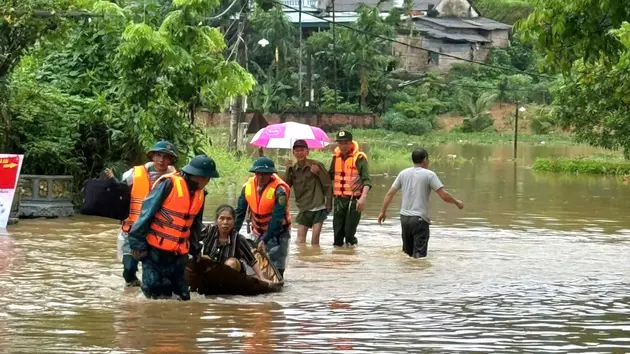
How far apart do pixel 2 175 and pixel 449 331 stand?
10013 mm

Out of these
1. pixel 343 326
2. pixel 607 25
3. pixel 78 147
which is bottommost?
pixel 343 326

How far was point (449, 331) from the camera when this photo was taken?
1012 cm

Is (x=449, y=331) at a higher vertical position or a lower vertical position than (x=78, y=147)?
lower

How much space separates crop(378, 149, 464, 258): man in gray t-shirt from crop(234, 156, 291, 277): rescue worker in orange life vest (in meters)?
2.80

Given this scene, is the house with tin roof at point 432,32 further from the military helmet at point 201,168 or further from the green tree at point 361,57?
the military helmet at point 201,168

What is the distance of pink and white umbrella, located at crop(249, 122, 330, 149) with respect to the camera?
20.1 meters

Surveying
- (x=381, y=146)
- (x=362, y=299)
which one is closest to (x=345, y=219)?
(x=362, y=299)

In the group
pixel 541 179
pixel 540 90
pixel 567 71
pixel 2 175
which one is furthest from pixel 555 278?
pixel 540 90

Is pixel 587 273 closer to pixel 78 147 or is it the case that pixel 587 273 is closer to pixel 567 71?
pixel 567 71

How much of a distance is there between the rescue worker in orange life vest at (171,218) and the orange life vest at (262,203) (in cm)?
176

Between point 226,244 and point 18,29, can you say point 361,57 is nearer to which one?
point 18,29

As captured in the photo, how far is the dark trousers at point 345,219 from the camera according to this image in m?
17.1

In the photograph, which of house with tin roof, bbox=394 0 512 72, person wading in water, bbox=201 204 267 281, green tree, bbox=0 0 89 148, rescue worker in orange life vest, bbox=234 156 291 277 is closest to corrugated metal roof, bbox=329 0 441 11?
house with tin roof, bbox=394 0 512 72

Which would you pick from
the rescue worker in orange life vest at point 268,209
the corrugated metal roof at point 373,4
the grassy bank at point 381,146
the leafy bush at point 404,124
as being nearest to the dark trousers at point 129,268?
the rescue worker in orange life vest at point 268,209
